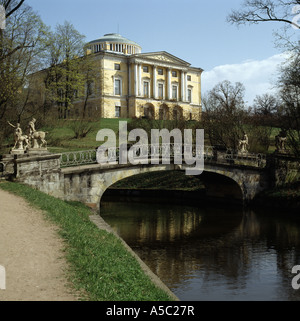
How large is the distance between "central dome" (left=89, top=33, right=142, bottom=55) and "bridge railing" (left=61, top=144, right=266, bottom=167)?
58780 mm

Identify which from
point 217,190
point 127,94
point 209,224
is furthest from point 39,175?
point 127,94

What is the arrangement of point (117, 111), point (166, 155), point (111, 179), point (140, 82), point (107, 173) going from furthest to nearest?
point (140, 82), point (117, 111), point (166, 155), point (111, 179), point (107, 173)

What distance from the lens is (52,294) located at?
704 cm

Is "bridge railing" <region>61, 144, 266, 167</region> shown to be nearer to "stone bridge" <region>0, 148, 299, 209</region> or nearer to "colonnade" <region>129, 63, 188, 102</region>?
"stone bridge" <region>0, 148, 299, 209</region>

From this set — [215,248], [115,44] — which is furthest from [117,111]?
[215,248]

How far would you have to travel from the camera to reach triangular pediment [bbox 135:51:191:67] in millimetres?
71331

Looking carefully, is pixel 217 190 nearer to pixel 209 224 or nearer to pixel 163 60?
pixel 209 224

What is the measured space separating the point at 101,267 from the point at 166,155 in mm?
16086

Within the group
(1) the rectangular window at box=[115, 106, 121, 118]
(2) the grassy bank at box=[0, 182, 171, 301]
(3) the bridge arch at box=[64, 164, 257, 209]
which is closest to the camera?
(2) the grassy bank at box=[0, 182, 171, 301]

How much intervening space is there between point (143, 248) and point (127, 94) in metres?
57.1

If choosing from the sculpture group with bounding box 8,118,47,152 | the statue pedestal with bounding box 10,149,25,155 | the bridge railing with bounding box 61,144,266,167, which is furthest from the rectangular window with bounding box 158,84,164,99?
the statue pedestal with bounding box 10,149,25,155

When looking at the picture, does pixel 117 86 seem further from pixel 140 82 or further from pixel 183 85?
pixel 183 85

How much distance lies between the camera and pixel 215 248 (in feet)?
56.5

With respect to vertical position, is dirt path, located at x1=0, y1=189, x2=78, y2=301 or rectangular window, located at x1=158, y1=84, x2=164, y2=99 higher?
rectangular window, located at x1=158, y1=84, x2=164, y2=99
